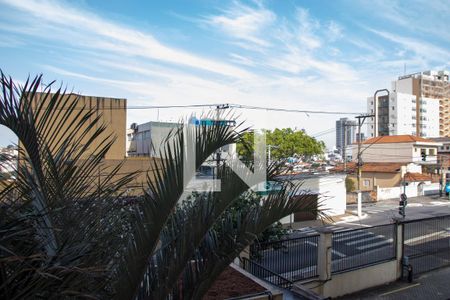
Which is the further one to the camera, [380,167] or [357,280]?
[380,167]

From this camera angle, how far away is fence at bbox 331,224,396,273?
1158 centimetres

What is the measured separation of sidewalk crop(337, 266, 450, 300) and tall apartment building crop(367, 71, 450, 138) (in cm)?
6260

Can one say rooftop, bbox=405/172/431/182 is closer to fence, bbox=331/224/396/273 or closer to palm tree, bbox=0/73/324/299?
fence, bbox=331/224/396/273

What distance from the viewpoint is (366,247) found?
12266mm

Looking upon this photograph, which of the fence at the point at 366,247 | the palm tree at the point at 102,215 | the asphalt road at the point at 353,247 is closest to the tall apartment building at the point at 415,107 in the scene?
the asphalt road at the point at 353,247

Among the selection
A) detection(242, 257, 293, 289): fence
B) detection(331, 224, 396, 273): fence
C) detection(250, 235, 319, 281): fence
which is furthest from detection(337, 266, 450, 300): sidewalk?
detection(242, 257, 293, 289): fence

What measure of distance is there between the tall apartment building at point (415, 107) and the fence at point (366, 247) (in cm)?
6283

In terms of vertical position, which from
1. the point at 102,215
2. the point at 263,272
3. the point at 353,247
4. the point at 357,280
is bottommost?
the point at 357,280

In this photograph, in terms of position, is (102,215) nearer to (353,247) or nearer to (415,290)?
(353,247)

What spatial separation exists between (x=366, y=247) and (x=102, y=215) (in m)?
11.6

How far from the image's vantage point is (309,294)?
6863 millimetres

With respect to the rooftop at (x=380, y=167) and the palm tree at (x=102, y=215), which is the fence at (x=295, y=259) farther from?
the rooftop at (x=380, y=167)

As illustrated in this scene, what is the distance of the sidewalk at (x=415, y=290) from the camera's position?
1105 centimetres

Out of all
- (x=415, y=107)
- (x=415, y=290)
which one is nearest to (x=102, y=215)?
(x=415, y=290)
